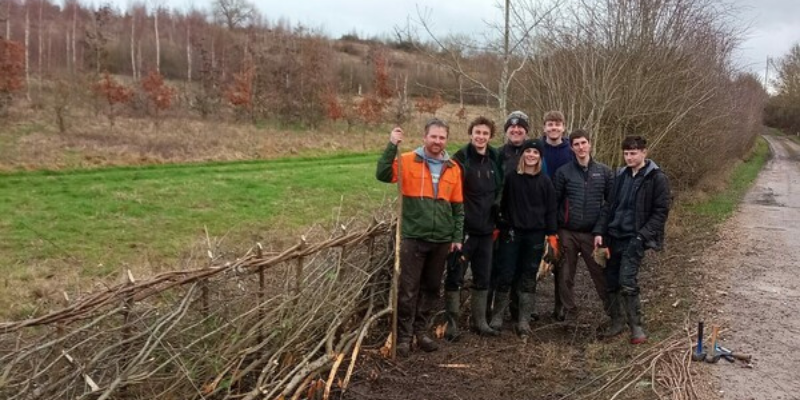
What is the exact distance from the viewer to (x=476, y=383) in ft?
15.7

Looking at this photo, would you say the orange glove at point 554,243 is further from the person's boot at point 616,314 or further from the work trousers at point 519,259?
the person's boot at point 616,314

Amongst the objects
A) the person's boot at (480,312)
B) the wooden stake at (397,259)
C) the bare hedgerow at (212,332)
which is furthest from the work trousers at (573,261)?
the bare hedgerow at (212,332)

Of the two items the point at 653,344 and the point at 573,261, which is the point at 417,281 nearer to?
the point at 573,261

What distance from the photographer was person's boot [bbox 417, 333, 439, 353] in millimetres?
5383

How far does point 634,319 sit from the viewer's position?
18.3 ft

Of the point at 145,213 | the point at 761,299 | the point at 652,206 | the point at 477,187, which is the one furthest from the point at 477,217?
the point at 145,213

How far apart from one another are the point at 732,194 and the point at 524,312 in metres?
14.6

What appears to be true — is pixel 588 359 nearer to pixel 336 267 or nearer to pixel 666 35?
pixel 336 267

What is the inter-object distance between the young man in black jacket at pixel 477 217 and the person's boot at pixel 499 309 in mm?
130

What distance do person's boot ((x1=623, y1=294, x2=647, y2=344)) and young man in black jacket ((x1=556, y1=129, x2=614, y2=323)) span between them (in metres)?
0.35

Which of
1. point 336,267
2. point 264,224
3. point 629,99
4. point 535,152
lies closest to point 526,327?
point 535,152

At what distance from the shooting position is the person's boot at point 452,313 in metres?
5.66

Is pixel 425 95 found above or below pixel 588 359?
above

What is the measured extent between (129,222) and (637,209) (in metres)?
8.34
